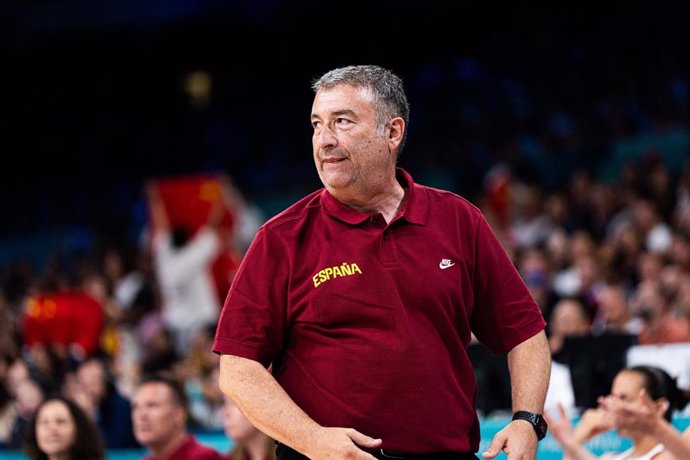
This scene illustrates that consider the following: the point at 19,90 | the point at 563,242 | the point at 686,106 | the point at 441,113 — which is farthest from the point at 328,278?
the point at 19,90

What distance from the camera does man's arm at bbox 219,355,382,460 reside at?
10.3 ft

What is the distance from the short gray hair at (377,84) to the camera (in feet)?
11.1

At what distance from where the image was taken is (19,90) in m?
19.7

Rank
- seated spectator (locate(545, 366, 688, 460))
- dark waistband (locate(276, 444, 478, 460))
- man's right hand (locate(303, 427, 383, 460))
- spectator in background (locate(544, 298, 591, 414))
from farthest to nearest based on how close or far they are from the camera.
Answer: spectator in background (locate(544, 298, 591, 414)) → seated spectator (locate(545, 366, 688, 460)) → dark waistband (locate(276, 444, 478, 460)) → man's right hand (locate(303, 427, 383, 460))

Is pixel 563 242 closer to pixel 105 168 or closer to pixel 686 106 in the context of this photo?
pixel 686 106

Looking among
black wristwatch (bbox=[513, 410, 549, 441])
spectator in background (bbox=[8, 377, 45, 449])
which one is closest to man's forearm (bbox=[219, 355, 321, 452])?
black wristwatch (bbox=[513, 410, 549, 441])

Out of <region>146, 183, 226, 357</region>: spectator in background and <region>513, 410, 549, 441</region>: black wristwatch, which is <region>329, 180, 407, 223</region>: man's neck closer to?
<region>513, 410, 549, 441</region>: black wristwatch

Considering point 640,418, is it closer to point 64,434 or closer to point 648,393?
point 648,393

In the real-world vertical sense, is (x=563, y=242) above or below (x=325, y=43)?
below

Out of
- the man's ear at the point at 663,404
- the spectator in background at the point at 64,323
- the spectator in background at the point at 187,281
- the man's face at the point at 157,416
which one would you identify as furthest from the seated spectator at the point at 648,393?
the spectator in background at the point at 64,323

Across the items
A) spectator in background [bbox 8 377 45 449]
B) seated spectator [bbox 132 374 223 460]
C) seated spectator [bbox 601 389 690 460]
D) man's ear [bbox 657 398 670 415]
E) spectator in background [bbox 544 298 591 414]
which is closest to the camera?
seated spectator [bbox 601 389 690 460]

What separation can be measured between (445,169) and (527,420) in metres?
10.7

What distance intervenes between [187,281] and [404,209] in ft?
27.0

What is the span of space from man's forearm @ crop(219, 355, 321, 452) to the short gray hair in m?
0.75
